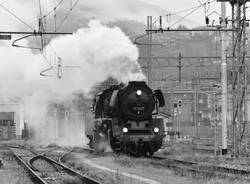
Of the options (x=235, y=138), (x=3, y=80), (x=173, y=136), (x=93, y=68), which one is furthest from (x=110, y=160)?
(x=3, y=80)

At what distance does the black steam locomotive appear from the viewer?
22.5m

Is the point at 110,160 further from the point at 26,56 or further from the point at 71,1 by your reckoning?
the point at 26,56

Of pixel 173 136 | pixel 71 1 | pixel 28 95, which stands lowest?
pixel 173 136

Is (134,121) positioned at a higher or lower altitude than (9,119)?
higher

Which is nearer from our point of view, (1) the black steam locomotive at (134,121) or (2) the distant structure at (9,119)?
(1) the black steam locomotive at (134,121)

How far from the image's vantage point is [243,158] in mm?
21938

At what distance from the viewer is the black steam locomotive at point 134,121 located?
22.5m

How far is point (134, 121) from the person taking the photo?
23.0 metres

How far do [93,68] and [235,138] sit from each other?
43.6ft

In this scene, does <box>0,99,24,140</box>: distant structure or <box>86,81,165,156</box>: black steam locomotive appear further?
<box>0,99,24,140</box>: distant structure

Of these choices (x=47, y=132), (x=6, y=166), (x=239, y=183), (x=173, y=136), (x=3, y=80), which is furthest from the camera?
(x=47, y=132)

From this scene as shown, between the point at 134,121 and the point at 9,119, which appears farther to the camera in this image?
the point at 9,119

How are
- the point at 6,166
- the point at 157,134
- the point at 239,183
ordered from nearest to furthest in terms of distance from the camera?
the point at 239,183, the point at 6,166, the point at 157,134

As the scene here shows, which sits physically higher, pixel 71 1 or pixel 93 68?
pixel 71 1
